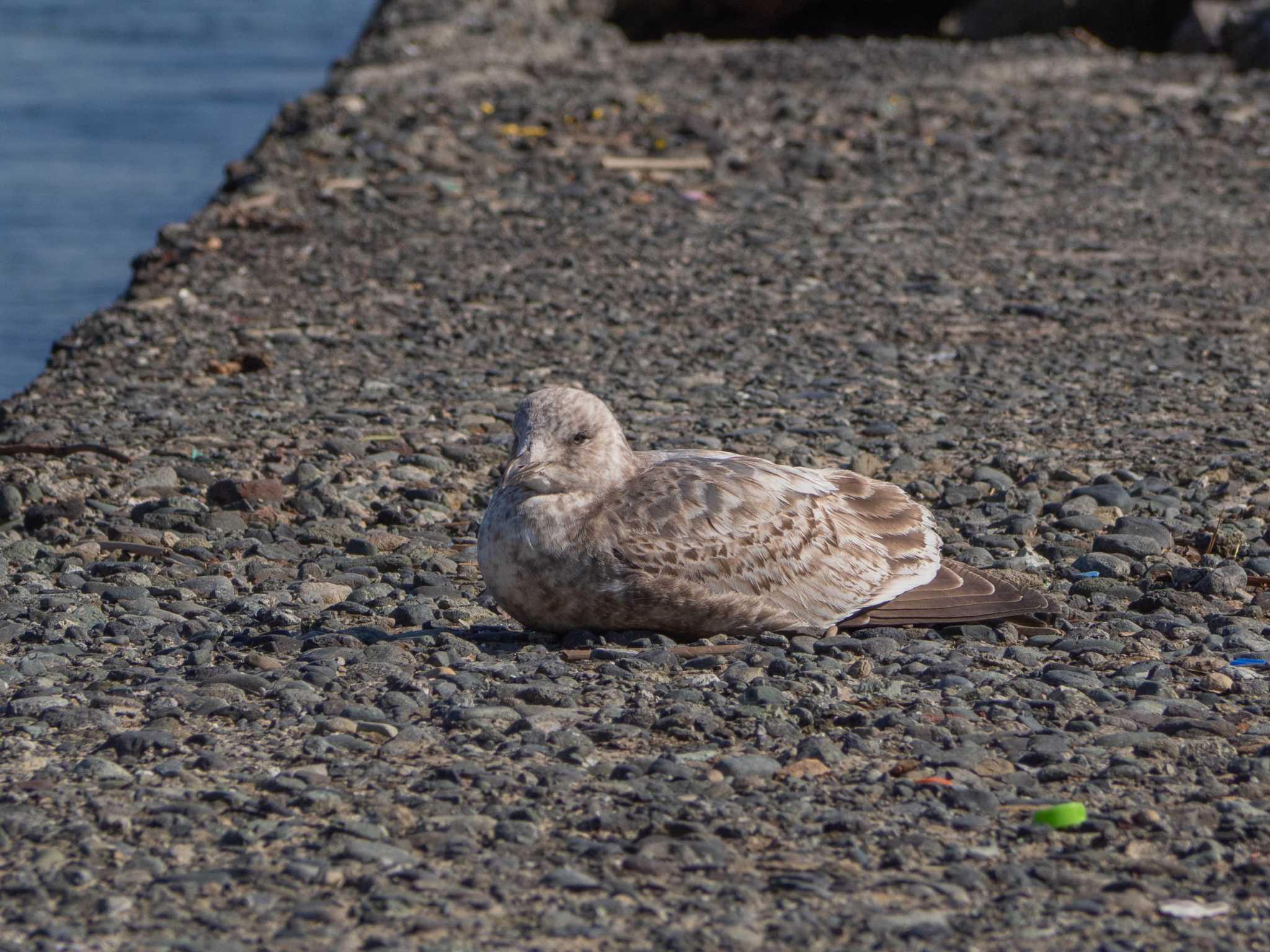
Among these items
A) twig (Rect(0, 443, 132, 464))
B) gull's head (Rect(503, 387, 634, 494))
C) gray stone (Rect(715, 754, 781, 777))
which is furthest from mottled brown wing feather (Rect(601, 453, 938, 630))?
twig (Rect(0, 443, 132, 464))

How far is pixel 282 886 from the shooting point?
432cm

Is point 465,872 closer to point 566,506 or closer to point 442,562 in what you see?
point 566,506

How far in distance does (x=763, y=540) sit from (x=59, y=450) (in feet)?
12.4

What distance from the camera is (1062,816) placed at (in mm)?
4688

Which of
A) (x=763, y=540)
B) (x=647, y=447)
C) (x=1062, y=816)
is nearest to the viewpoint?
(x=1062, y=816)

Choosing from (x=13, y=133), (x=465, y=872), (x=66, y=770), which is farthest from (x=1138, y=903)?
(x=13, y=133)

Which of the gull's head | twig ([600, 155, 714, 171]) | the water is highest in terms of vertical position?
A: the gull's head

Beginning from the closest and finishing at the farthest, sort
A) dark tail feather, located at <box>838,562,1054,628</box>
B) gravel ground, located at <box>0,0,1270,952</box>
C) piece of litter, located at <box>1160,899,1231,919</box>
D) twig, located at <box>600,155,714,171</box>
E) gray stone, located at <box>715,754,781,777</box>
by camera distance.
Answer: piece of litter, located at <box>1160,899,1231,919</box> → gravel ground, located at <box>0,0,1270,952</box> → gray stone, located at <box>715,754,781,777</box> → dark tail feather, located at <box>838,562,1054,628</box> → twig, located at <box>600,155,714,171</box>

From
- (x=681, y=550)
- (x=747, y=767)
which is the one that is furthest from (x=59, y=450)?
(x=747, y=767)

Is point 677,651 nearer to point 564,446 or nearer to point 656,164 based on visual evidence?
point 564,446

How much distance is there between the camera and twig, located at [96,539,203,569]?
23.2ft

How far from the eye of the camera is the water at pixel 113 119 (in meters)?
15.8

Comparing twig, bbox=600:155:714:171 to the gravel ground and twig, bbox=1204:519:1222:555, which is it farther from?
twig, bbox=1204:519:1222:555

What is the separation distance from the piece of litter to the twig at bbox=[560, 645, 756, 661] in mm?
1899
